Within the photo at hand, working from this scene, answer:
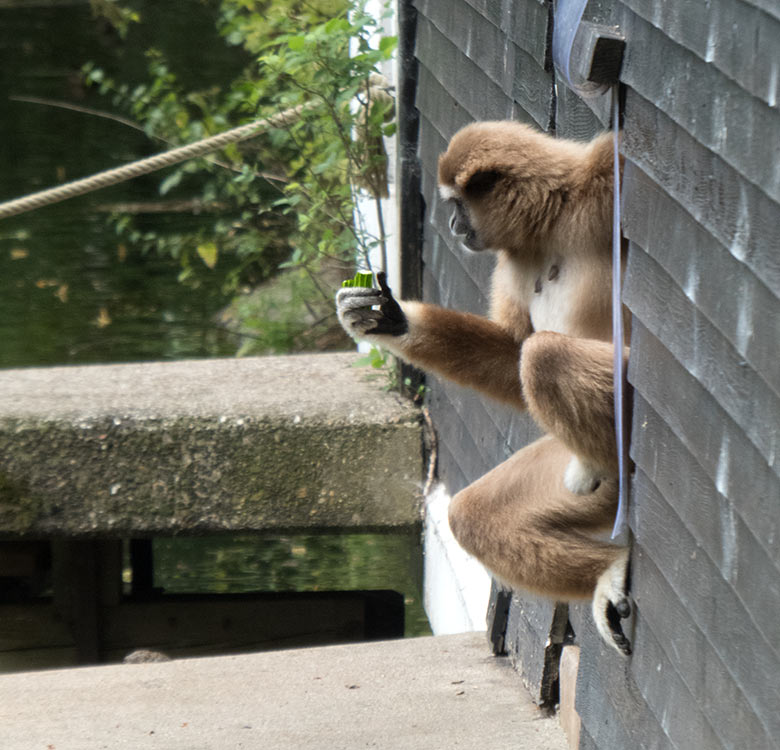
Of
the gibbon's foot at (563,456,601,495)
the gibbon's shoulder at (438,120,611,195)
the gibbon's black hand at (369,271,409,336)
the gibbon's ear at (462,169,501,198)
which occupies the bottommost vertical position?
the gibbon's foot at (563,456,601,495)

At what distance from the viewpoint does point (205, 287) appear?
9.87 m

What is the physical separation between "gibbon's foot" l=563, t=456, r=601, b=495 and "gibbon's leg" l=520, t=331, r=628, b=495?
17cm

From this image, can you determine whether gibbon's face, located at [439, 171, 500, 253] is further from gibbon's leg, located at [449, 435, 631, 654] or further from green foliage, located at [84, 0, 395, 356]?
green foliage, located at [84, 0, 395, 356]

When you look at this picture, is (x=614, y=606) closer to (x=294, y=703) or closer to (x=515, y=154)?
(x=515, y=154)

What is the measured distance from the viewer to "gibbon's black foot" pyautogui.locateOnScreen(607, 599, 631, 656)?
87.7 inches

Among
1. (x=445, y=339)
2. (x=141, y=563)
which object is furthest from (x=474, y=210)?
(x=141, y=563)

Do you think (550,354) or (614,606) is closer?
(550,354)

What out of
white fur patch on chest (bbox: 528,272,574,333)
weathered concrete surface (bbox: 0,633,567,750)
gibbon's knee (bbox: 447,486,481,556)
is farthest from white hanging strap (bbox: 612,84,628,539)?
weathered concrete surface (bbox: 0,633,567,750)

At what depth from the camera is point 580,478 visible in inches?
90.7

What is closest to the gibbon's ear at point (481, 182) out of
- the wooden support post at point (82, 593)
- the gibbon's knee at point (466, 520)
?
the gibbon's knee at point (466, 520)

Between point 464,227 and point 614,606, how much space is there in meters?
0.88

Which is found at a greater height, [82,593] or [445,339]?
[445,339]

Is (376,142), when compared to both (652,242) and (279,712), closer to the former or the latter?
(279,712)

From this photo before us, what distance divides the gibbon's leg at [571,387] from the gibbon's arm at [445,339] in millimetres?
676
